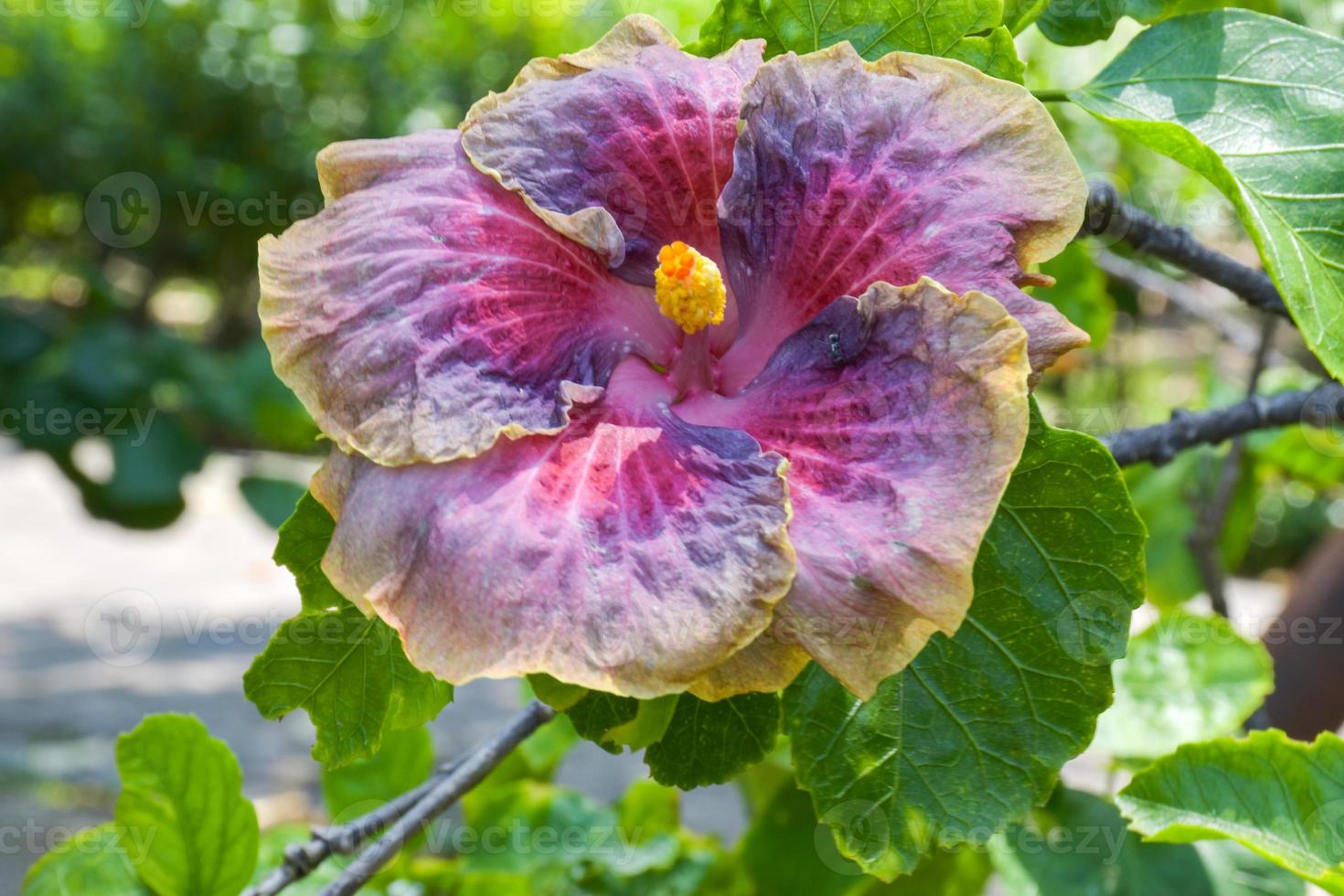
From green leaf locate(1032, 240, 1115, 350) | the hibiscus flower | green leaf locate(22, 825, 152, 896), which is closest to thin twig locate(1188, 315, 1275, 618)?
green leaf locate(1032, 240, 1115, 350)

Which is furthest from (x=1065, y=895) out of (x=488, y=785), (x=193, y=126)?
(x=193, y=126)

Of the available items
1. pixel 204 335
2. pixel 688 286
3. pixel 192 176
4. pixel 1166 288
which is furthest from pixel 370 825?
pixel 204 335

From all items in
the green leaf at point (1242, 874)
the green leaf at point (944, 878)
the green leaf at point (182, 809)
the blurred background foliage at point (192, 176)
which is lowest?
the blurred background foliage at point (192, 176)

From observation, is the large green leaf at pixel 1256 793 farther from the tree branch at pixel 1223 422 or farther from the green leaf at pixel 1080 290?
the green leaf at pixel 1080 290

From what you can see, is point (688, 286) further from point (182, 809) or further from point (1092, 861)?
point (1092, 861)

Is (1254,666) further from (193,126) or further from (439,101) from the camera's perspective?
(439,101)

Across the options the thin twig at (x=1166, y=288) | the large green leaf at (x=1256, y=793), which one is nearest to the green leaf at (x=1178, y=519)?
the thin twig at (x=1166, y=288)
